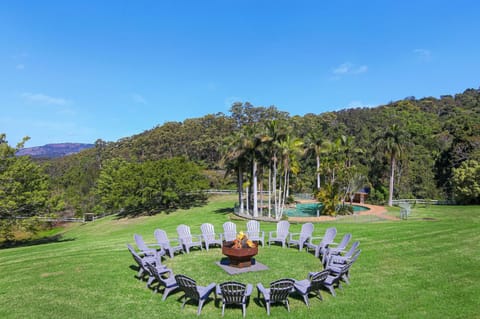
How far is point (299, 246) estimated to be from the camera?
12695mm

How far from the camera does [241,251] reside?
980cm

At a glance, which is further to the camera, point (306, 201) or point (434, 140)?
point (434, 140)

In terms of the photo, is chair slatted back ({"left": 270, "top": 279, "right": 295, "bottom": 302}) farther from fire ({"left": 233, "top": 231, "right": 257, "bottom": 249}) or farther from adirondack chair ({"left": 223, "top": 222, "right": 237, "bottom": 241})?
adirondack chair ({"left": 223, "top": 222, "right": 237, "bottom": 241})

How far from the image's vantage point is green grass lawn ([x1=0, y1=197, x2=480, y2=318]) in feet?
23.3

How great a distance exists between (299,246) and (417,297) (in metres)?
5.41

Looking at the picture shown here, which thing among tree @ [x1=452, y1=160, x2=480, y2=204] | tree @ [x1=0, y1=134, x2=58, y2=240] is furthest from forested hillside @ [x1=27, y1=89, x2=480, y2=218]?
tree @ [x1=0, y1=134, x2=58, y2=240]

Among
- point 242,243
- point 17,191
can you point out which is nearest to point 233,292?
point 242,243

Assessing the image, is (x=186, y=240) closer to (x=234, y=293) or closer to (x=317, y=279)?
(x=234, y=293)

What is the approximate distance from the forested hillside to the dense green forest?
0.47ft

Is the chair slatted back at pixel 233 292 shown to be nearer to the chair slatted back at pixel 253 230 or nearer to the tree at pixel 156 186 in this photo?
the chair slatted back at pixel 253 230

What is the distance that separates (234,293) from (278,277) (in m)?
2.82

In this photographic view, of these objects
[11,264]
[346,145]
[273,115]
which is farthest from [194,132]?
[11,264]

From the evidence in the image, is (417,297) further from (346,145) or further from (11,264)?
(346,145)

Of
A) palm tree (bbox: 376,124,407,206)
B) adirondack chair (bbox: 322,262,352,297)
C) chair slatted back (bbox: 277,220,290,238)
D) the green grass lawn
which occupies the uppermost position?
palm tree (bbox: 376,124,407,206)
